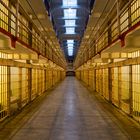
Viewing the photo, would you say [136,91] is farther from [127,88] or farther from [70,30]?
[70,30]

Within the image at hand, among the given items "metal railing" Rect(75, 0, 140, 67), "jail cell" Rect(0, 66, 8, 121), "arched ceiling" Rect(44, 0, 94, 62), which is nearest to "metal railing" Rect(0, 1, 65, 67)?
"jail cell" Rect(0, 66, 8, 121)

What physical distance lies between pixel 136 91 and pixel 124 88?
1.38 metres

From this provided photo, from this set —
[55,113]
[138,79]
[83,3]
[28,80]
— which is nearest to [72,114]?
[55,113]

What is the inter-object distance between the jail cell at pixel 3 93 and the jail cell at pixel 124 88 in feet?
11.9

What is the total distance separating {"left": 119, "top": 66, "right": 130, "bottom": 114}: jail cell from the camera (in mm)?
8202

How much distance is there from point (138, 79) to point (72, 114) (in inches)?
94.8

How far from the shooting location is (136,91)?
730 centimetres

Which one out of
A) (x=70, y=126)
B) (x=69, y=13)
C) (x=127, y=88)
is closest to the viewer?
(x=70, y=126)

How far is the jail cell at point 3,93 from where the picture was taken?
711 centimetres

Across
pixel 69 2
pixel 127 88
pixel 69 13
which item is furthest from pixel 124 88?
pixel 69 13

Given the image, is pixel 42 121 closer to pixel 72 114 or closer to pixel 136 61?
pixel 72 114

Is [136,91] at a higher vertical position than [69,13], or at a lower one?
lower

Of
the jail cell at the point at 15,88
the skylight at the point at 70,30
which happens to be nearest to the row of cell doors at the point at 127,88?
the jail cell at the point at 15,88

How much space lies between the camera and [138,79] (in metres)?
7.13
